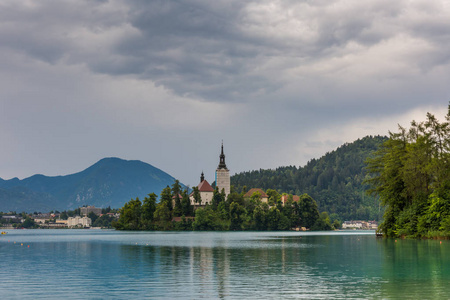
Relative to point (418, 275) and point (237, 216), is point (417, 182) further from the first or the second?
point (237, 216)

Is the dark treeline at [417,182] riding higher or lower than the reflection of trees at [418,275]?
higher

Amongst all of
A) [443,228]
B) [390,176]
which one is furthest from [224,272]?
[390,176]

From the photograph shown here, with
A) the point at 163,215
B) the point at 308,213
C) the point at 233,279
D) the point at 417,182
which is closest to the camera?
the point at 233,279

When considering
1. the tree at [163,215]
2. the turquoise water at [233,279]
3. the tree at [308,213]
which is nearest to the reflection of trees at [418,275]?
the turquoise water at [233,279]

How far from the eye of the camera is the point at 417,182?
79500mm

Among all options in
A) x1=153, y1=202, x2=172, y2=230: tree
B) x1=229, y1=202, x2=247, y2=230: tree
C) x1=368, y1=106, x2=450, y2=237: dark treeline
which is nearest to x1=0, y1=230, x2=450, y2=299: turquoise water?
x1=368, y1=106, x2=450, y2=237: dark treeline

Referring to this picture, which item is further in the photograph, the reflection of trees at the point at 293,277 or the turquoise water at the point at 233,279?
the reflection of trees at the point at 293,277

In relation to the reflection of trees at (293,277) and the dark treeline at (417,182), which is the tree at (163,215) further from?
the reflection of trees at (293,277)

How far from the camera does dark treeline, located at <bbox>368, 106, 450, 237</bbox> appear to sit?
74812 mm

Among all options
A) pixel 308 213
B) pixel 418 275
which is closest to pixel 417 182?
pixel 418 275

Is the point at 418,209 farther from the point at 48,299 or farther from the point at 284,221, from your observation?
the point at 284,221

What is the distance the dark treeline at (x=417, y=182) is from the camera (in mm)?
74812

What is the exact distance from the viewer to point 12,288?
29438mm

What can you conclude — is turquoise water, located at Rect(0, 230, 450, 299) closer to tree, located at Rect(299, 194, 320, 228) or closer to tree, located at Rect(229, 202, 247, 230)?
tree, located at Rect(229, 202, 247, 230)
